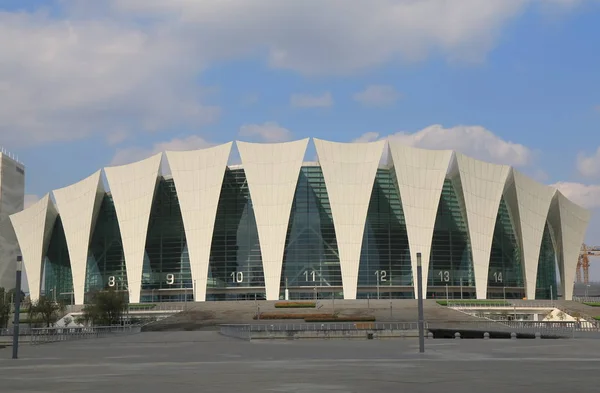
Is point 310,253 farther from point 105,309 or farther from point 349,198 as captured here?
point 105,309

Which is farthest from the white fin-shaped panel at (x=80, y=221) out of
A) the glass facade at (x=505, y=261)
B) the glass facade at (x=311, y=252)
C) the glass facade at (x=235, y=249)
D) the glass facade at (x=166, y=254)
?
the glass facade at (x=505, y=261)

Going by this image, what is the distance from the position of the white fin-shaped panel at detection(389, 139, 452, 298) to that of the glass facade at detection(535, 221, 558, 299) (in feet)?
60.8

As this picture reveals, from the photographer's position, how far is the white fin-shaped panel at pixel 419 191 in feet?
264

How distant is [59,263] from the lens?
Result: 93312 millimetres

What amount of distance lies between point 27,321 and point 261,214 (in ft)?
86.4

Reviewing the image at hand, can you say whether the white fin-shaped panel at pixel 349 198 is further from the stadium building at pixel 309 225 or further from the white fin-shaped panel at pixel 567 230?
the white fin-shaped panel at pixel 567 230

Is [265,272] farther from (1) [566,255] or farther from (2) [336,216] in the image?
(1) [566,255]

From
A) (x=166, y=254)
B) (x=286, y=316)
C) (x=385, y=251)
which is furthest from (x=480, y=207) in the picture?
(x=166, y=254)

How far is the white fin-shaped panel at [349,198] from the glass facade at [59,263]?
1404 inches

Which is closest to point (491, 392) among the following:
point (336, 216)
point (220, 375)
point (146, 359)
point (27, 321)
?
point (220, 375)

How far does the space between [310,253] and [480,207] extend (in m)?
19.8

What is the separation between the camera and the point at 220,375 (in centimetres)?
1778

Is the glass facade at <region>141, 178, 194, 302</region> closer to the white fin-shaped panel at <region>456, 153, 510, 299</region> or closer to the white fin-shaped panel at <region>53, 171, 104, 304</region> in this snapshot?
the white fin-shaped panel at <region>53, 171, 104, 304</region>

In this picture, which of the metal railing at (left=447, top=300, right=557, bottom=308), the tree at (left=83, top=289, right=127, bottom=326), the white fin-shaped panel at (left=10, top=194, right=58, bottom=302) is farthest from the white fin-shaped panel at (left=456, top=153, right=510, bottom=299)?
the white fin-shaped panel at (left=10, top=194, right=58, bottom=302)
